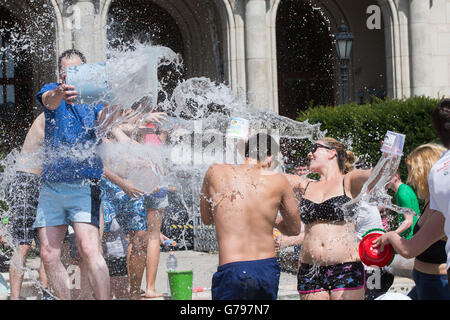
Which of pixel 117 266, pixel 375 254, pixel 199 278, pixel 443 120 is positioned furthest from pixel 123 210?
pixel 443 120

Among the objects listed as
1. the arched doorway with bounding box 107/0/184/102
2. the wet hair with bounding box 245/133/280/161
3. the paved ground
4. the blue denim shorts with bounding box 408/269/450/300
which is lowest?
the paved ground

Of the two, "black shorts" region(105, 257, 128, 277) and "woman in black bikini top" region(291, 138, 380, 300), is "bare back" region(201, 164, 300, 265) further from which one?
"black shorts" region(105, 257, 128, 277)

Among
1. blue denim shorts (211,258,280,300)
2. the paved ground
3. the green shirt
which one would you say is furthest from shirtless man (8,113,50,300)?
the green shirt

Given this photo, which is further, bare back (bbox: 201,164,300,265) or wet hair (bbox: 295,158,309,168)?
wet hair (bbox: 295,158,309,168)

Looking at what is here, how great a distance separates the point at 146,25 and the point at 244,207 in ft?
47.9

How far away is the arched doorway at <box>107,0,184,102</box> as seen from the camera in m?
17.8

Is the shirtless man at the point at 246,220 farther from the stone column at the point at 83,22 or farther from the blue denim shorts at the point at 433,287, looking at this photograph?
the stone column at the point at 83,22

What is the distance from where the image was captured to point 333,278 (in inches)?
189

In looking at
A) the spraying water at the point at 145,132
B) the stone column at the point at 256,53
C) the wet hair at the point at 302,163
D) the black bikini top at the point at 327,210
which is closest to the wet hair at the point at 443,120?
the spraying water at the point at 145,132

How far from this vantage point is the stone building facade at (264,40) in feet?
48.0

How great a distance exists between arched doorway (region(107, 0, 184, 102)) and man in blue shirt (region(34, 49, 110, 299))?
13085 mm
